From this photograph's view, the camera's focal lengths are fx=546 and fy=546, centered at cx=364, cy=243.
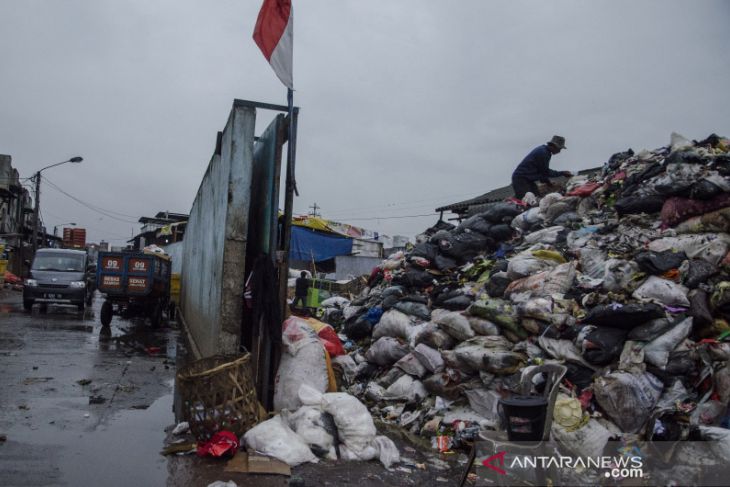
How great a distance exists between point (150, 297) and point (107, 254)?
1363 mm

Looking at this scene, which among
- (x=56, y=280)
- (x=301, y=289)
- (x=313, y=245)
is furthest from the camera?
(x=313, y=245)

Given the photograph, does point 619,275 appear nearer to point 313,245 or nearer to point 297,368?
point 297,368

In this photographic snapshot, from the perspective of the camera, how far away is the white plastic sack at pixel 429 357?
514 centimetres

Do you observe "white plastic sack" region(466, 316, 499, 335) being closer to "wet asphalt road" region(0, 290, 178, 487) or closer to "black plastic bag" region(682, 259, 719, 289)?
"black plastic bag" region(682, 259, 719, 289)

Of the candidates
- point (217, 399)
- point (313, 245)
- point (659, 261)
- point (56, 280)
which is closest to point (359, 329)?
point (217, 399)

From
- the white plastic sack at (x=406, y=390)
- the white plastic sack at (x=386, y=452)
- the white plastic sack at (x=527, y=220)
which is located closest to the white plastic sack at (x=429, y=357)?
the white plastic sack at (x=406, y=390)

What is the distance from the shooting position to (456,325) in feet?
17.5

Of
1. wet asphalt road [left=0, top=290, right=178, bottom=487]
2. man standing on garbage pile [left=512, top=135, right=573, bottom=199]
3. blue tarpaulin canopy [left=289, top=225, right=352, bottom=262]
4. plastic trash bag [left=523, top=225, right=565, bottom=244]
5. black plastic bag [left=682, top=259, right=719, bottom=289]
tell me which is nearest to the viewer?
wet asphalt road [left=0, top=290, right=178, bottom=487]

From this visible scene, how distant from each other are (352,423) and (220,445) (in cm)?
91

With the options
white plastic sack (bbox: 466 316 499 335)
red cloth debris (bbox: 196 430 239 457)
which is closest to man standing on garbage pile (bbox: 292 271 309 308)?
white plastic sack (bbox: 466 316 499 335)

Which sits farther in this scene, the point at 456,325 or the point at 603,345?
the point at 456,325

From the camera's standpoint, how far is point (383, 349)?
5.85 m

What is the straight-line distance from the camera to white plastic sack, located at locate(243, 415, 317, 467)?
367cm

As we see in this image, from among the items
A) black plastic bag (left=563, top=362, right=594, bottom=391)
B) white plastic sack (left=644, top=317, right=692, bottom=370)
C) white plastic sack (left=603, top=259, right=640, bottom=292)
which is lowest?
black plastic bag (left=563, top=362, right=594, bottom=391)
